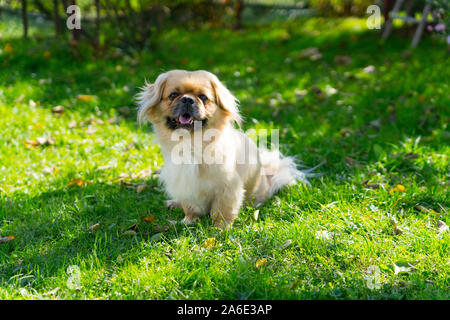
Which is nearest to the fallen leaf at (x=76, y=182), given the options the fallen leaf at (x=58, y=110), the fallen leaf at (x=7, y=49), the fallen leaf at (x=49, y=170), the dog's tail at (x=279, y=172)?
the fallen leaf at (x=49, y=170)

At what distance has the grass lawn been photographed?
216cm

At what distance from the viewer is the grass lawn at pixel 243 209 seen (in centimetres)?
216

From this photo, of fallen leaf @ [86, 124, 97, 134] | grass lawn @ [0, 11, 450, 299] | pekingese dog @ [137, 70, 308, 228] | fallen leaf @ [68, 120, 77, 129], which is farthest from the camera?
fallen leaf @ [68, 120, 77, 129]

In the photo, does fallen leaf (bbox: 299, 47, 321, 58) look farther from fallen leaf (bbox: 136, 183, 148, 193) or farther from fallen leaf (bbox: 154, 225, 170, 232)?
fallen leaf (bbox: 154, 225, 170, 232)

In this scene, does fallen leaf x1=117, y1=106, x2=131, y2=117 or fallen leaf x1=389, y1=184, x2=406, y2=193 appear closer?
fallen leaf x1=389, y1=184, x2=406, y2=193

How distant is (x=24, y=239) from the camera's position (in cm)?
264

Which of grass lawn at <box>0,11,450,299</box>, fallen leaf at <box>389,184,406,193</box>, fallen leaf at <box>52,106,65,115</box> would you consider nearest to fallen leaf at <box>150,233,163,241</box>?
grass lawn at <box>0,11,450,299</box>

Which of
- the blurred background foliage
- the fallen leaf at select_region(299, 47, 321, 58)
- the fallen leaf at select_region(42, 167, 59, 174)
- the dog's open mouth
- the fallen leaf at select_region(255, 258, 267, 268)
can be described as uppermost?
the blurred background foliage

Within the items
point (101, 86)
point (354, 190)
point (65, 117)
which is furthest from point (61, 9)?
point (354, 190)

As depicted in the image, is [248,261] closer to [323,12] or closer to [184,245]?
[184,245]

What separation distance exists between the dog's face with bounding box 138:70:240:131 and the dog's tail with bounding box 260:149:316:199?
670 mm

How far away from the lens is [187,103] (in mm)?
2559

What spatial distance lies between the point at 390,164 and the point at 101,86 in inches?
135

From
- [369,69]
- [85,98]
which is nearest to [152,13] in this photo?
[85,98]
